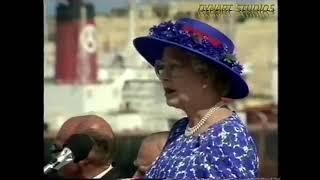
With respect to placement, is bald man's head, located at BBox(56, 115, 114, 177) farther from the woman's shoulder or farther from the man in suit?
the woman's shoulder

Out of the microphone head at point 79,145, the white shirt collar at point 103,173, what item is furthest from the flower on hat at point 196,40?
the white shirt collar at point 103,173

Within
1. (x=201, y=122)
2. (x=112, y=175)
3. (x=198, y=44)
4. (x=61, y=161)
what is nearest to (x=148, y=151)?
(x=112, y=175)

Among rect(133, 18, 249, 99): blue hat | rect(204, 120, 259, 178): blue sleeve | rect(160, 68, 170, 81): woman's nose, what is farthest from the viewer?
rect(160, 68, 170, 81): woman's nose

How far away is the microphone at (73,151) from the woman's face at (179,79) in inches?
20.8

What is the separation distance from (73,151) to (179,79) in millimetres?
723

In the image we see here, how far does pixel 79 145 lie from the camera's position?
16.2 feet

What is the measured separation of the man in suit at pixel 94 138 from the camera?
16.1ft

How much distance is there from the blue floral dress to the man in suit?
1.10 ft

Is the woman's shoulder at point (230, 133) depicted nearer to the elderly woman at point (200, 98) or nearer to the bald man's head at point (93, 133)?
the elderly woman at point (200, 98)

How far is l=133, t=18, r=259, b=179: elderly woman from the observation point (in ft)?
15.4

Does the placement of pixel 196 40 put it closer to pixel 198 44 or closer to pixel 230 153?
pixel 198 44

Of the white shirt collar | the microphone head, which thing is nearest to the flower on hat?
the microphone head

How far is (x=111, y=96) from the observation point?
16.2ft
